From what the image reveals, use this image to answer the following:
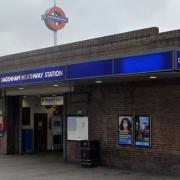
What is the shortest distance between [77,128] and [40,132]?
18.7 ft

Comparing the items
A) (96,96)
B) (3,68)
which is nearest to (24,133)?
(3,68)

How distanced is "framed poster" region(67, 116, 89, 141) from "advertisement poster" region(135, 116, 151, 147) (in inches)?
111

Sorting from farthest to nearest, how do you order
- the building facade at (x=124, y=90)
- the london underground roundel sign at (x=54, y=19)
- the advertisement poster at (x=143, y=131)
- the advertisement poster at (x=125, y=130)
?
1. the london underground roundel sign at (x=54, y=19)
2. the advertisement poster at (x=125, y=130)
3. the advertisement poster at (x=143, y=131)
4. the building facade at (x=124, y=90)

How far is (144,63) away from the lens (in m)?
13.9

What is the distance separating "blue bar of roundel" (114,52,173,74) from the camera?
43.9ft

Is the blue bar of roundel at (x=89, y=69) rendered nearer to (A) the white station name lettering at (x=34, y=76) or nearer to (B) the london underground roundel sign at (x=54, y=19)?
(A) the white station name lettering at (x=34, y=76)

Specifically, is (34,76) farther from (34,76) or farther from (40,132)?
(40,132)

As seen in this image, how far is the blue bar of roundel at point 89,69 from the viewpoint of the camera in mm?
15156

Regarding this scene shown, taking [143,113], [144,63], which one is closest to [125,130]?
[143,113]

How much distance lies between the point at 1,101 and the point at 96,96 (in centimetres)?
729

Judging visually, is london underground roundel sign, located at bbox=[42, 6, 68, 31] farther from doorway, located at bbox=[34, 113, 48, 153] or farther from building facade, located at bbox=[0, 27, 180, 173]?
building facade, located at bbox=[0, 27, 180, 173]

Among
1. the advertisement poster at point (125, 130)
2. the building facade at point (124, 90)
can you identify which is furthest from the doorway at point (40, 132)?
the advertisement poster at point (125, 130)

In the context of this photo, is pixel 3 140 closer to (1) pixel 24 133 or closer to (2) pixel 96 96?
(1) pixel 24 133

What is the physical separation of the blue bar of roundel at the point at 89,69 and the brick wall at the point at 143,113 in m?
2.15
